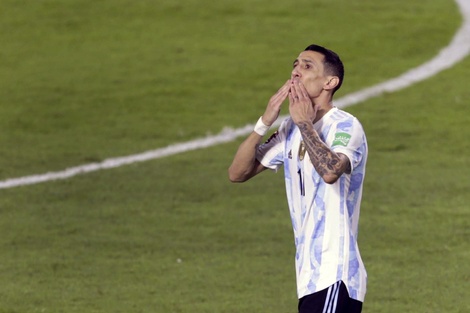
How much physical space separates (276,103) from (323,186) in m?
0.47

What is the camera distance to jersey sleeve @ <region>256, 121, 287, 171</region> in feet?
21.9

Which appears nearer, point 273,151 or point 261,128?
point 261,128

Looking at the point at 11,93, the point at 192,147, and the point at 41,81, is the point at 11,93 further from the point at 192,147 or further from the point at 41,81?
the point at 192,147

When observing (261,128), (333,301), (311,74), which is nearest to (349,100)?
(261,128)

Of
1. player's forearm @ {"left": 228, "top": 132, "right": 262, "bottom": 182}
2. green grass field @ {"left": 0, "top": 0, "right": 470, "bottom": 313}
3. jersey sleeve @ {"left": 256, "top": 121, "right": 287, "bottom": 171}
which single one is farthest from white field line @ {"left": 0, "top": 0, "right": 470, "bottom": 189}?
jersey sleeve @ {"left": 256, "top": 121, "right": 287, "bottom": 171}

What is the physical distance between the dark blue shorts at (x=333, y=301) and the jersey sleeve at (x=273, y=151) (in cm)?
82

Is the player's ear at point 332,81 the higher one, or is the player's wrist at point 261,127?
the player's ear at point 332,81

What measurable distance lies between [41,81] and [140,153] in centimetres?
436

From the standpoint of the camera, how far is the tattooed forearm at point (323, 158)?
19.6ft

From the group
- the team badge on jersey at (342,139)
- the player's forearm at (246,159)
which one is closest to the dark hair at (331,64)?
the team badge on jersey at (342,139)

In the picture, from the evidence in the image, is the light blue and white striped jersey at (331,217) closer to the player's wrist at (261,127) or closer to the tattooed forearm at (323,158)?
the tattooed forearm at (323,158)

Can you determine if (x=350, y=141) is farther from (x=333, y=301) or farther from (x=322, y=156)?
(x=333, y=301)

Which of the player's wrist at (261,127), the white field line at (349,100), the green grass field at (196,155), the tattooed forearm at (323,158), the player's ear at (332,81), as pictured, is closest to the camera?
the tattooed forearm at (323,158)

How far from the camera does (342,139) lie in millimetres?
6129
